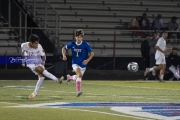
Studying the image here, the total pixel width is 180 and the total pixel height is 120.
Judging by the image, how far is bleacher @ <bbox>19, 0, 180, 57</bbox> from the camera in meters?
33.3

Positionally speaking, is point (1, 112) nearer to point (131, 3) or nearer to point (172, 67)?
point (172, 67)

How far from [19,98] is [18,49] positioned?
12.6 metres

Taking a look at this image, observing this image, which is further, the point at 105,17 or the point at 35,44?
the point at 105,17

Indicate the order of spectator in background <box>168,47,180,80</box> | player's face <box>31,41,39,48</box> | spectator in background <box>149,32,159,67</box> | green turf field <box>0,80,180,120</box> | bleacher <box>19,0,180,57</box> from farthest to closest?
bleacher <box>19,0,180,57</box> → spectator in background <box>149,32,159,67</box> → spectator in background <box>168,47,180,80</box> → player's face <box>31,41,39,48</box> → green turf field <box>0,80,180,120</box>

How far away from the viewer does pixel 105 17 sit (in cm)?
3625

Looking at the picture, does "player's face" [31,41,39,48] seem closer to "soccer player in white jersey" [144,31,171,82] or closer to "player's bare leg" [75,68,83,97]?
"player's bare leg" [75,68,83,97]

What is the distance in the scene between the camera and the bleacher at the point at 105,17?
109 ft

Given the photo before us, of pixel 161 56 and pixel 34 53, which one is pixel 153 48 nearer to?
pixel 161 56

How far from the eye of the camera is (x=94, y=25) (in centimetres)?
3541

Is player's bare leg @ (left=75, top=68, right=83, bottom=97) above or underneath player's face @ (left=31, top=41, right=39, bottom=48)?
underneath

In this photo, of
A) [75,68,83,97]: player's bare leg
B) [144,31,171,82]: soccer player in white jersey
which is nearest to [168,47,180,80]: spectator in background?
[144,31,171,82]: soccer player in white jersey

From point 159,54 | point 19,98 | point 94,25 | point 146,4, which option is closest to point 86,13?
point 94,25

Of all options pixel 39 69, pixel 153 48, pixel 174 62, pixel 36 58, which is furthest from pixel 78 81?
pixel 153 48

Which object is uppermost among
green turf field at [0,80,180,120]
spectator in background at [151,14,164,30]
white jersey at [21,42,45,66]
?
spectator in background at [151,14,164,30]
